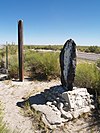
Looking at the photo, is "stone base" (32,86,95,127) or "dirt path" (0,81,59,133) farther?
"stone base" (32,86,95,127)

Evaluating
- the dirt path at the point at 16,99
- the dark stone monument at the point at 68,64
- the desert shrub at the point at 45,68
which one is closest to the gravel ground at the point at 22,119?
the dirt path at the point at 16,99

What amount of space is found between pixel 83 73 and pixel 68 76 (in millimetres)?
1171

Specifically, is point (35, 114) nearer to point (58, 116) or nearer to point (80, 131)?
point (58, 116)

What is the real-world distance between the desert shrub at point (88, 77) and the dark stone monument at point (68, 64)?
87 cm

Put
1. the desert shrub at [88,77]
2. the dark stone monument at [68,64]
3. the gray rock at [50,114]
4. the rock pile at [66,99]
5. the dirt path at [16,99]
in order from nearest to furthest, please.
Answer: the dirt path at [16,99], the gray rock at [50,114], the rock pile at [66,99], the dark stone monument at [68,64], the desert shrub at [88,77]

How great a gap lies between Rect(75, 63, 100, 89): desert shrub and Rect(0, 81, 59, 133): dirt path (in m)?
1.32

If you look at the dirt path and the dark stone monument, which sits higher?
the dark stone monument

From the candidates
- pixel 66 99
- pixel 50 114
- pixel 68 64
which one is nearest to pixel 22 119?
pixel 50 114

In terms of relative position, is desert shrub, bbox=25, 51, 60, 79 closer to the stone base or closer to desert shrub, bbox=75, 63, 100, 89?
desert shrub, bbox=75, 63, 100, 89

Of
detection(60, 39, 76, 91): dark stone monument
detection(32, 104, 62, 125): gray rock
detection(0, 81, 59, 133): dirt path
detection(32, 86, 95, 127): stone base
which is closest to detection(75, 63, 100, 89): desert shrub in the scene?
detection(32, 86, 95, 127): stone base

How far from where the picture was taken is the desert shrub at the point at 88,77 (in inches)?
304

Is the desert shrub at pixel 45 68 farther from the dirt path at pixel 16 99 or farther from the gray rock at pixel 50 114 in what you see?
the gray rock at pixel 50 114

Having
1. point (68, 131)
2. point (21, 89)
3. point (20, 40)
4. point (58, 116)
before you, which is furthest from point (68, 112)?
point (20, 40)

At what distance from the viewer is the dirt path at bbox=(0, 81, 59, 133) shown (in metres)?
5.93
